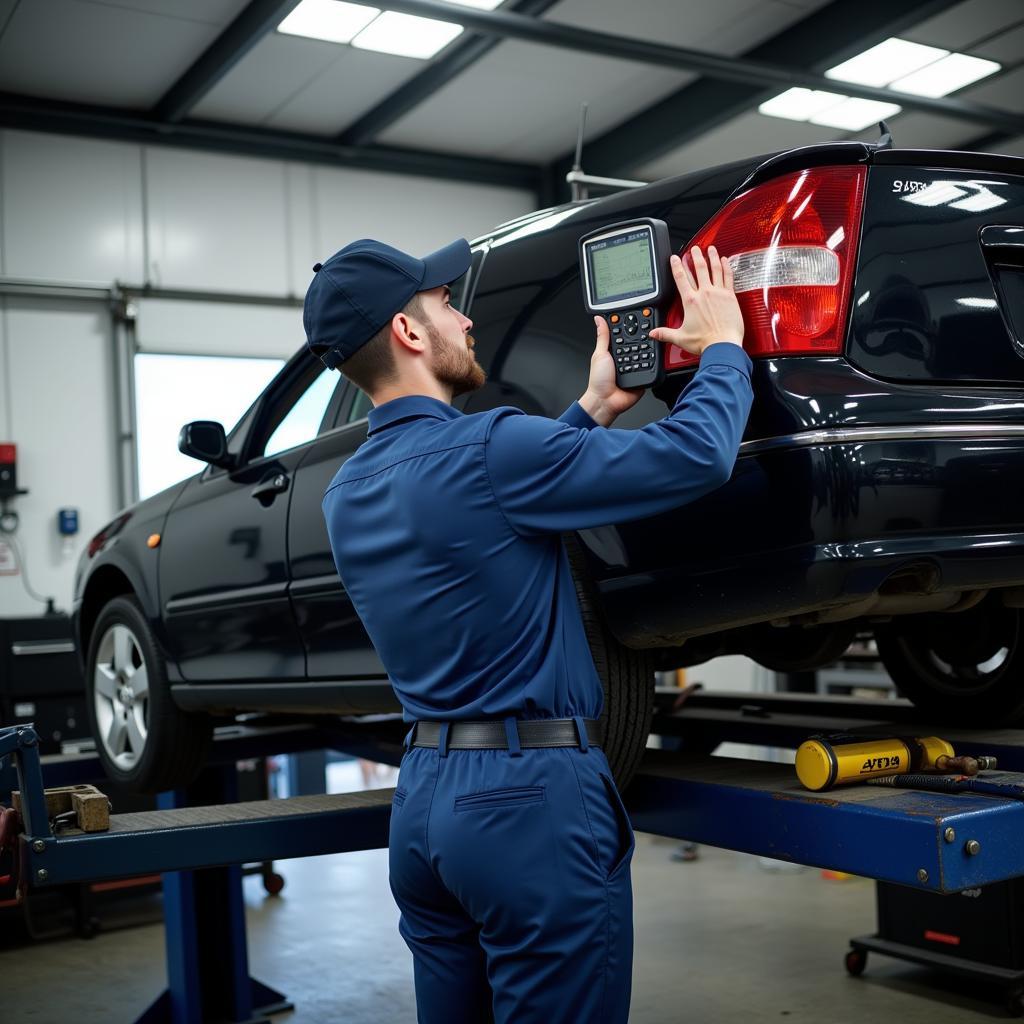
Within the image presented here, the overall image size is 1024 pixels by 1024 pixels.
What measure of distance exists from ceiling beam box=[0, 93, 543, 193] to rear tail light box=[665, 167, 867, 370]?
6.81m

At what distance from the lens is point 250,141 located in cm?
837

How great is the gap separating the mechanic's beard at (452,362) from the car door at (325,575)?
769 millimetres

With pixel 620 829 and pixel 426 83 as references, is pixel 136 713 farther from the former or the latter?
pixel 426 83

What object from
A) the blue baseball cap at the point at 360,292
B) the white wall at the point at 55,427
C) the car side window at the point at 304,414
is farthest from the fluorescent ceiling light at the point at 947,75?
the blue baseball cap at the point at 360,292

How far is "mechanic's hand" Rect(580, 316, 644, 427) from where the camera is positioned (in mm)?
1997

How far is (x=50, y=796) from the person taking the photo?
2.54 m

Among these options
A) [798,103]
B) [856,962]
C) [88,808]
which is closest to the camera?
[88,808]

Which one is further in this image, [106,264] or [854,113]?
[854,113]

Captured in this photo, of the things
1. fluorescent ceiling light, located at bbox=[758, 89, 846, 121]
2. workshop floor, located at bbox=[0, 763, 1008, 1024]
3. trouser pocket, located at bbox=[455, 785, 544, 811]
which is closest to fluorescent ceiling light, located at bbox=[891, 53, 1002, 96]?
fluorescent ceiling light, located at bbox=[758, 89, 846, 121]

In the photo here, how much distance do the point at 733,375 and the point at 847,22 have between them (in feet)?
19.3

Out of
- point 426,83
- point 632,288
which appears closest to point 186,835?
point 632,288

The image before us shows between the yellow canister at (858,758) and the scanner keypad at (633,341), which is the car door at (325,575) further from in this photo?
the yellow canister at (858,758)

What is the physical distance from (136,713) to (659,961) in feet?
7.20

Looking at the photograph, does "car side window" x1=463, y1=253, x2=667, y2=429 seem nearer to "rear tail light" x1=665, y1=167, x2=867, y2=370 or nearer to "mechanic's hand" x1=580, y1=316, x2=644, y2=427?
"mechanic's hand" x1=580, y1=316, x2=644, y2=427
